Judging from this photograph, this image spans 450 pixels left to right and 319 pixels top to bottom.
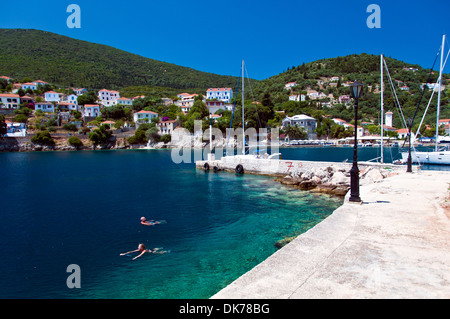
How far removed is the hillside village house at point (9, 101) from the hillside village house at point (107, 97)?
26.4m

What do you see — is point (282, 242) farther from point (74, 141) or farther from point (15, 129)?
point (15, 129)

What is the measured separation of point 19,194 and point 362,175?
26.5m

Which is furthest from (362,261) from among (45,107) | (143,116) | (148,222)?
(45,107)

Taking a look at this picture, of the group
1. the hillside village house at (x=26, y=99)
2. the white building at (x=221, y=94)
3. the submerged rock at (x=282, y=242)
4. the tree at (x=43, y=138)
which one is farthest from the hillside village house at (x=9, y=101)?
the submerged rock at (x=282, y=242)

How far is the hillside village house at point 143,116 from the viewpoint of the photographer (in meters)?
93.0

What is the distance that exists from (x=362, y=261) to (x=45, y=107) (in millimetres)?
110710

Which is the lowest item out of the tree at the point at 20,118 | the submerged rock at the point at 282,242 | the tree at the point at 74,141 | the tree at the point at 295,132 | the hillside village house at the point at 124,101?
the submerged rock at the point at 282,242

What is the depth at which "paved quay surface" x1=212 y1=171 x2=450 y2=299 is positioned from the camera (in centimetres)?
395

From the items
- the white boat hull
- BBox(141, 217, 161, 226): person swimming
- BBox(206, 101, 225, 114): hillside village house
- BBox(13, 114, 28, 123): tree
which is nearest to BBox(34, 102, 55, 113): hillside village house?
BBox(13, 114, 28, 123): tree

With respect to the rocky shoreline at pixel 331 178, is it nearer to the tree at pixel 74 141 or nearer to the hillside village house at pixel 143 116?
the tree at pixel 74 141

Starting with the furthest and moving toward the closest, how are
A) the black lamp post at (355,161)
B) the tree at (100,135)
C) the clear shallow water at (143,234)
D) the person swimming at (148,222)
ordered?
1. the tree at (100,135)
2. the person swimming at (148,222)
3. the black lamp post at (355,161)
4. the clear shallow water at (143,234)

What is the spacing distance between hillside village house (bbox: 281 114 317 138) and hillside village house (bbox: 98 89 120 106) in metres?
65.9
